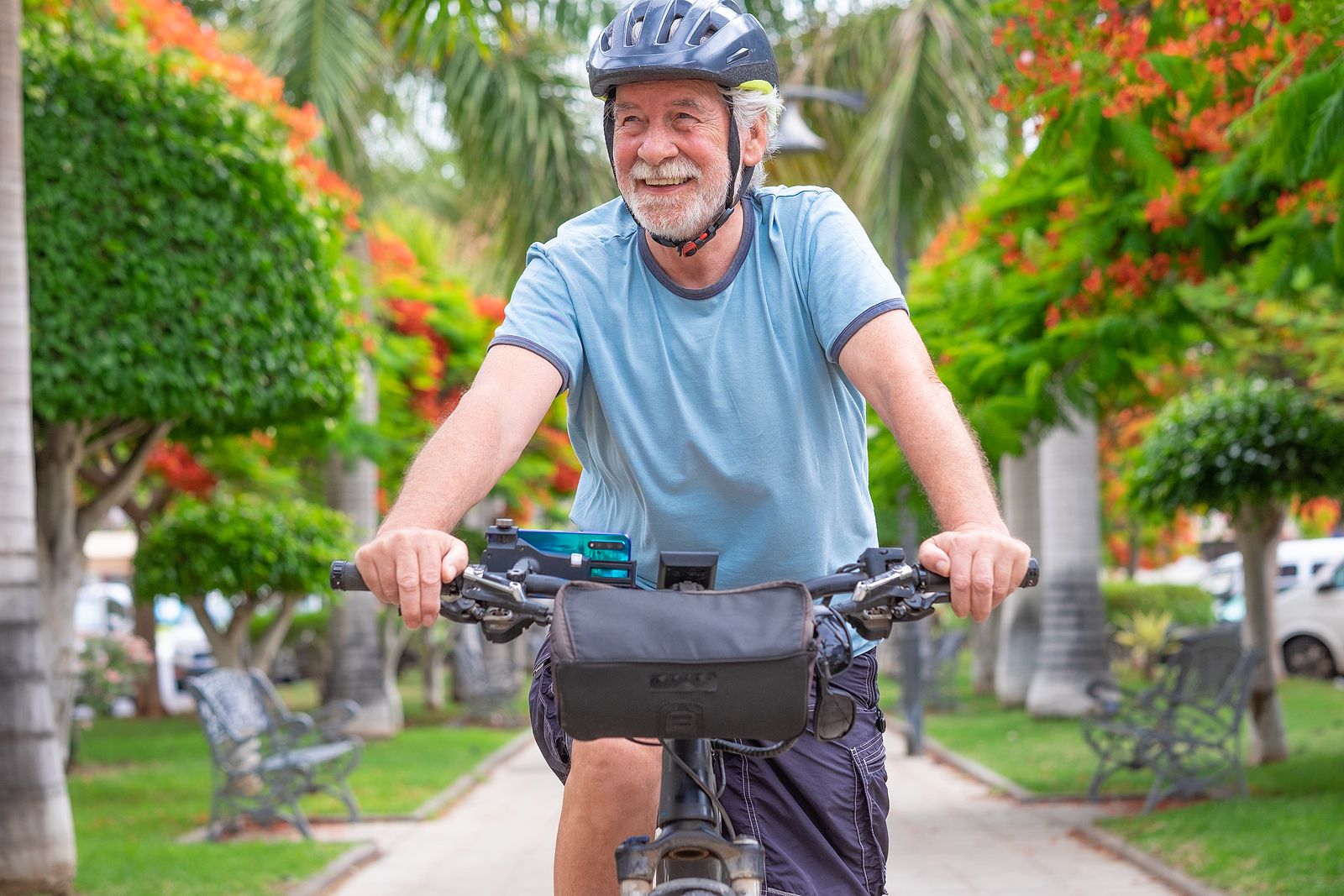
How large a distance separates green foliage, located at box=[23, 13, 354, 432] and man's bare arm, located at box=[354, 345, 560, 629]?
7.73 m

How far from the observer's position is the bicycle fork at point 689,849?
7.72ft

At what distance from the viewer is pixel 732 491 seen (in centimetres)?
282

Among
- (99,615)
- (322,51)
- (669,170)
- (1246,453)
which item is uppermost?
(322,51)

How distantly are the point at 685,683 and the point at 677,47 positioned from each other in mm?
1163

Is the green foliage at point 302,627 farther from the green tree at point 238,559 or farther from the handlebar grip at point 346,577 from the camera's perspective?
the handlebar grip at point 346,577

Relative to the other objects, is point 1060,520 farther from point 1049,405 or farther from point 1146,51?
point 1146,51

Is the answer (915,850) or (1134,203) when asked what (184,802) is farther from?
(1134,203)

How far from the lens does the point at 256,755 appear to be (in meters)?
12.5

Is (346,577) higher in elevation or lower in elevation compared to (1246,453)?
lower

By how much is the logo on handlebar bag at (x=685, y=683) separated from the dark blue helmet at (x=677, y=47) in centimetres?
111

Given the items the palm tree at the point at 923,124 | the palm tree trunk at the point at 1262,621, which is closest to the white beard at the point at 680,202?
the palm tree trunk at the point at 1262,621

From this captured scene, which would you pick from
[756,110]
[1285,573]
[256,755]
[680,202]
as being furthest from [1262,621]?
[1285,573]

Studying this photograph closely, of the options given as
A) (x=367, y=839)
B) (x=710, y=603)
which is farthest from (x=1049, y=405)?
(x=710, y=603)

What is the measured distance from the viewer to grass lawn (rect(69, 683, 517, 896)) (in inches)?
340
